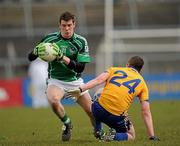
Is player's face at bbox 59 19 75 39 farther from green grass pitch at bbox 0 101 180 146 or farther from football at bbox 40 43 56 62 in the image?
green grass pitch at bbox 0 101 180 146

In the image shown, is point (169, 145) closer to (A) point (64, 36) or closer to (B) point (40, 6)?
(A) point (64, 36)

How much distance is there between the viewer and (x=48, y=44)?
40.4 ft

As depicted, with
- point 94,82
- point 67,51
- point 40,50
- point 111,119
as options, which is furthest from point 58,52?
point 111,119

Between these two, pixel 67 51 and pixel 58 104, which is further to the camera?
pixel 67 51

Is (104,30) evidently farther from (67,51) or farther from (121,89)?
(121,89)

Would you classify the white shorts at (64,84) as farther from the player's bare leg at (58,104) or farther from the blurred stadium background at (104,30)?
the blurred stadium background at (104,30)

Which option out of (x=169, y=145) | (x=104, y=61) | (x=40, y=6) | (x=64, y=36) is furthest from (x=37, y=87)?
(x=169, y=145)

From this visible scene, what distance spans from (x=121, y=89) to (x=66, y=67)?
150 centimetres

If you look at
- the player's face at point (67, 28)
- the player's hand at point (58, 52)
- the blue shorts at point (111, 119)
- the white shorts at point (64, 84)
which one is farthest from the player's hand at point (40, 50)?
the blue shorts at point (111, 119)

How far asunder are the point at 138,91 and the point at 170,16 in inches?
1116

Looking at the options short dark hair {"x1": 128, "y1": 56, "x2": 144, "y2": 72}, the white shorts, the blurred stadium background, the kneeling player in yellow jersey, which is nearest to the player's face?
the white shorts

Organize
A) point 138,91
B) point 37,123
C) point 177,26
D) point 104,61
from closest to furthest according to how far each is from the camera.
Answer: point 138,91
point 37,123
point 104,61
point 177,26

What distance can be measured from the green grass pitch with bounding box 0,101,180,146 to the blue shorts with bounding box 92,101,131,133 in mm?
362

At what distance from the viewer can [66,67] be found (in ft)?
43.5
